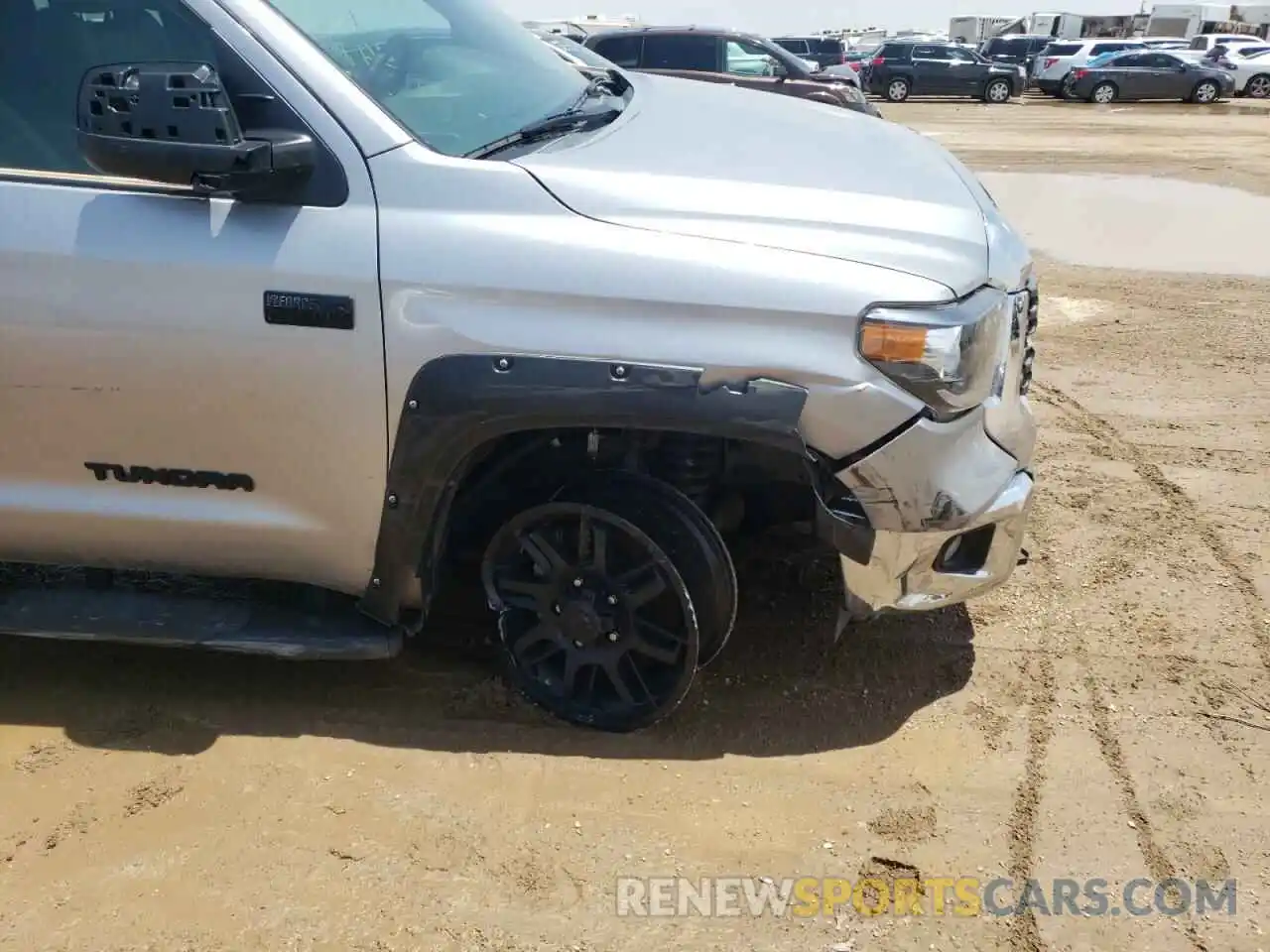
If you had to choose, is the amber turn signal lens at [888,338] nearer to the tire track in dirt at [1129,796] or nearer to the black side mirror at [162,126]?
the tire track in dirt at [1129,796]

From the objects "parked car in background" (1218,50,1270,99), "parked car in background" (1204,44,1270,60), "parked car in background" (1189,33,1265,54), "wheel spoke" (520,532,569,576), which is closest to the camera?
"wheel spoke" (520,532,569,576)

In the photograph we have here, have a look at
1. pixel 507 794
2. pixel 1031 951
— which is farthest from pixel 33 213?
pixel 1031 951

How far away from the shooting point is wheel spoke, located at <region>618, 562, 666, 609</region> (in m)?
2.85

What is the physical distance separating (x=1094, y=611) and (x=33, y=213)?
3.30 meters

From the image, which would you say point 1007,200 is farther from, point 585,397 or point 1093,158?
point 585,397

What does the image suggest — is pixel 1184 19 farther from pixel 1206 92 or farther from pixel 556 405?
pixel 556 405

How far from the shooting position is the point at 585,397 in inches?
100

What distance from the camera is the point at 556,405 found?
2.56 m

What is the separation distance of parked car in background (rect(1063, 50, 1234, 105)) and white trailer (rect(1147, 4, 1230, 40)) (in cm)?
2810

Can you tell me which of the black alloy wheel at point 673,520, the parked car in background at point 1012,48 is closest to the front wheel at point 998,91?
the parked car in background at point 1012,48

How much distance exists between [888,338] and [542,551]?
3.48 feet

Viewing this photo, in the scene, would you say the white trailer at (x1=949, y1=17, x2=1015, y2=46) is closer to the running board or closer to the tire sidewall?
the tire sidewall

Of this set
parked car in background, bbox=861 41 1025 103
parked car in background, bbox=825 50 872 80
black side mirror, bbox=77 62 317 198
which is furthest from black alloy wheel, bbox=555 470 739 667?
parked car in background, bbox=861 41 1025 103

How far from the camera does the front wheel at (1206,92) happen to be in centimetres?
2820
